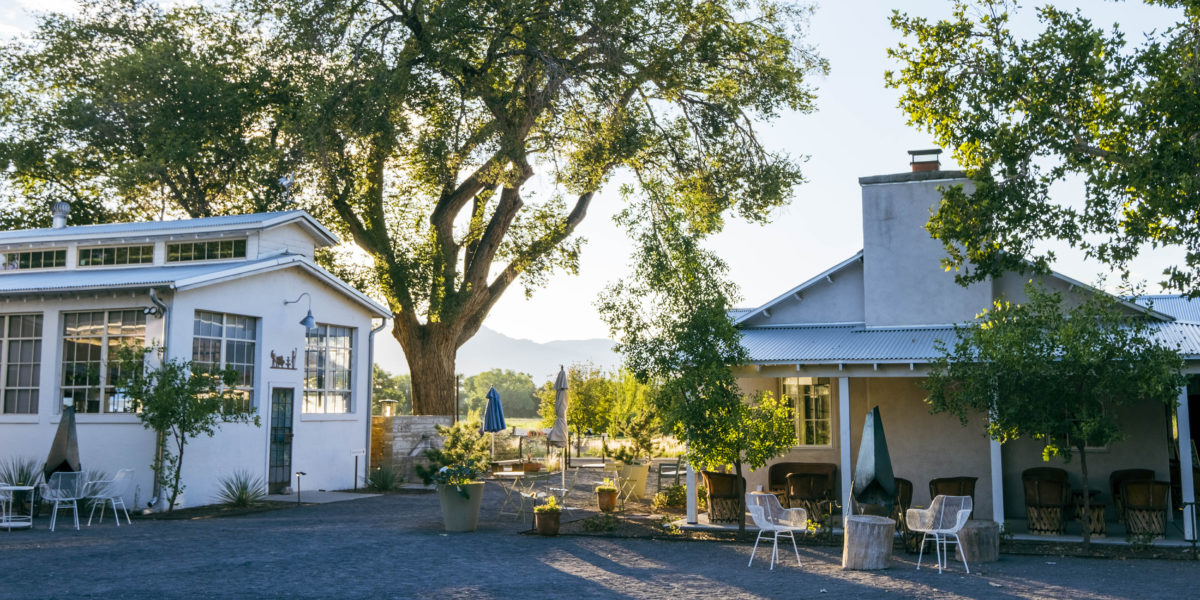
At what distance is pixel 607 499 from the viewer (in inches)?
640

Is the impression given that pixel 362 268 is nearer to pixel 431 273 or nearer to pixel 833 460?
pixel 431 273

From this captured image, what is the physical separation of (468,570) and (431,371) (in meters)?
15.0

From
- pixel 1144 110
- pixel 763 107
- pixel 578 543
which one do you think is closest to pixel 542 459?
pixel 763 107

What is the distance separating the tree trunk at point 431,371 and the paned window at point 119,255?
7.62 meters

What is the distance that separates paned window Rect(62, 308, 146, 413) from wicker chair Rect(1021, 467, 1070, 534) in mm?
13804

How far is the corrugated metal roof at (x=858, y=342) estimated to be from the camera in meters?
13.4

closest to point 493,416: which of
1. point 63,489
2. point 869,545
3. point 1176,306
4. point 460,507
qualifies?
point 460,507

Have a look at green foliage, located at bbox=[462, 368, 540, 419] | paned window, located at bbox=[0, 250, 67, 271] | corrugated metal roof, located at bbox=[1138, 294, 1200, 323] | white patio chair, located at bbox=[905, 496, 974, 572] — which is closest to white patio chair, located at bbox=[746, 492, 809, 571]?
white patio chair, located at bbox=[905, 496, 974, 572]

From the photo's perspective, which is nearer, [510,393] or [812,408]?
[812,408]

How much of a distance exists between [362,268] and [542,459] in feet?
29.7

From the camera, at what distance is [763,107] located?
24.7 m

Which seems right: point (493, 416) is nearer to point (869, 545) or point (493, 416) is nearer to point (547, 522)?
point (547, 522)

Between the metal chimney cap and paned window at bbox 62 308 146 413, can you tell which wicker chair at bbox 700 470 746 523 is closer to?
paned window at bbox 62 308 146 413

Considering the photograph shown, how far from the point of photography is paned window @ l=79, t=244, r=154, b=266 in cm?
1866
